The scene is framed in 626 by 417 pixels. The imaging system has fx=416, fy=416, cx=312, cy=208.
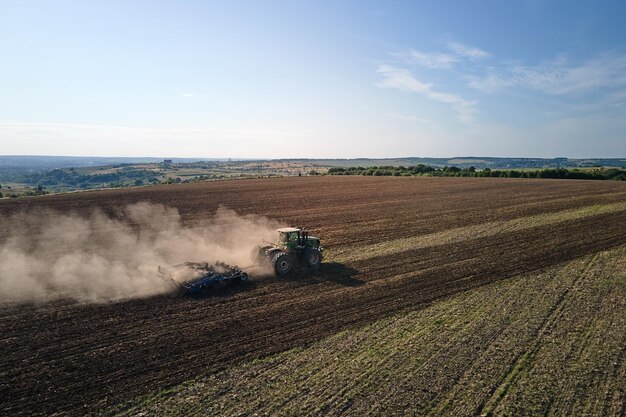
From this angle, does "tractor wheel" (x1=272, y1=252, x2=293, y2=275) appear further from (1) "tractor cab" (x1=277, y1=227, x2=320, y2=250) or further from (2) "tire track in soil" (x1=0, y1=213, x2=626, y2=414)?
(2) "tire track in soil" (x1=0, y1=213, x2=626, y2=414)

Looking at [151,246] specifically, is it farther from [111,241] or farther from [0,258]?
[0,258]

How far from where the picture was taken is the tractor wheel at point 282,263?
720 inches

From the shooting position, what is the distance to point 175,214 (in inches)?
1521

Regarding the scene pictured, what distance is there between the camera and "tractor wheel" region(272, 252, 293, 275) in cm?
1830

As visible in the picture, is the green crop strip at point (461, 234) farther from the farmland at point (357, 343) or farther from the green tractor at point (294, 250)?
the green tractor at point (294, 250)

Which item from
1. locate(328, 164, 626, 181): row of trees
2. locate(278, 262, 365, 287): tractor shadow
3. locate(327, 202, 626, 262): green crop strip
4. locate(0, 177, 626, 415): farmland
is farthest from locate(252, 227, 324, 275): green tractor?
locate(328, 164, 626, 181): row of trees

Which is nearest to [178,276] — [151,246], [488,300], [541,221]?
[151,246]

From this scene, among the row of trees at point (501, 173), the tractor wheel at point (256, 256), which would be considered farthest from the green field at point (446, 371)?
the row of trees at point (501, 173)

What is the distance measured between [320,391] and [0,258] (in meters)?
20.7

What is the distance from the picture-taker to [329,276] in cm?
1867

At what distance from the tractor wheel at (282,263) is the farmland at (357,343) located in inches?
31.9

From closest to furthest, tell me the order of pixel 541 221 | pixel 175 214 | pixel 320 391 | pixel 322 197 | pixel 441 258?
pixel 320 391 → pixel 441 258 → pixel 541 221 → pixel 175 214 → pixel 322 197

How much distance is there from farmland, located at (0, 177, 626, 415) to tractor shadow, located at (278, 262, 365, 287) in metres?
0.10

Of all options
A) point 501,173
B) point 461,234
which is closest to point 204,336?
point 461,234
